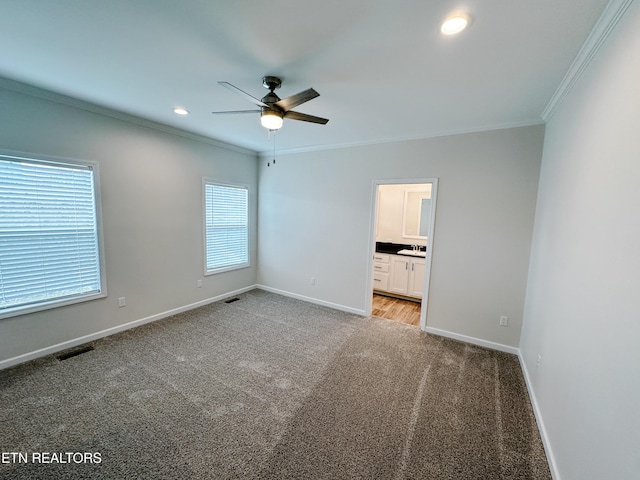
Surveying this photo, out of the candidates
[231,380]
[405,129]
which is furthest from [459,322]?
[231,380]

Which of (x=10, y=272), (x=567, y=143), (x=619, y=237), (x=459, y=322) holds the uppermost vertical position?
(x=567, y=143)

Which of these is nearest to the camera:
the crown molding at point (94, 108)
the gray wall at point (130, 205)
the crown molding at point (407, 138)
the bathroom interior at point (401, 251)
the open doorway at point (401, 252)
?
the crown molding at point (94, 108)

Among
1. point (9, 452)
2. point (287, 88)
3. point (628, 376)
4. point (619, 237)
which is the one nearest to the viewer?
point (628, 376)

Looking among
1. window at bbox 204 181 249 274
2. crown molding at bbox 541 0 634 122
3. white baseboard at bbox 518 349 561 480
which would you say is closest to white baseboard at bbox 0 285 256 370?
window at bbox 204 181 249 274

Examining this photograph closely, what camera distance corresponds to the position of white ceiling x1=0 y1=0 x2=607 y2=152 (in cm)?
136

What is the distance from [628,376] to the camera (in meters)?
1.00

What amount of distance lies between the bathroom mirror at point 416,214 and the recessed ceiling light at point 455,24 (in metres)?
3.85

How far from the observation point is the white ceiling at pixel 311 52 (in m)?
1.36

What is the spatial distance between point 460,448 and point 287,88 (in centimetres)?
309

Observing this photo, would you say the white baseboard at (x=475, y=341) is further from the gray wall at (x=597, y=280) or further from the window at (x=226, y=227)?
the window at (x=226, y=227)

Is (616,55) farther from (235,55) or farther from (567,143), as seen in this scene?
(235,55)

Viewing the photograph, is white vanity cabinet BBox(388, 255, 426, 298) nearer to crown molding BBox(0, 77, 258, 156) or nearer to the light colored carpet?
the light colored carpet

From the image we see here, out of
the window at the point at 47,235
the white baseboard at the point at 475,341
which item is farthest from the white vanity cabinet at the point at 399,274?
the window at the point at 47,235

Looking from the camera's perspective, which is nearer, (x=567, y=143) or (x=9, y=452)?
(x=9, y=452)
